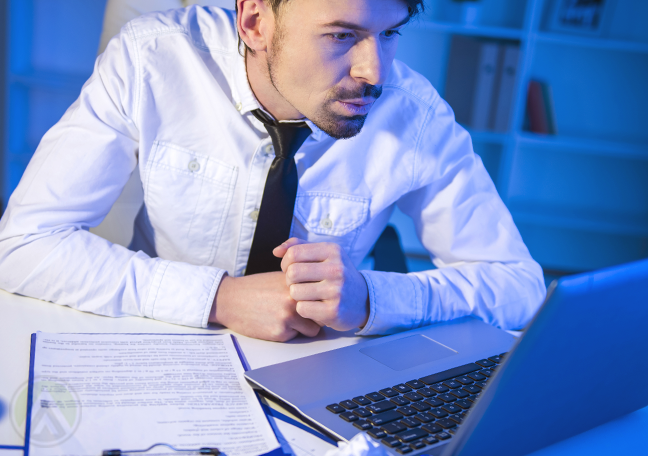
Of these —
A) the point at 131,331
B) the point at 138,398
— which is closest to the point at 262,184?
the point at 131,331

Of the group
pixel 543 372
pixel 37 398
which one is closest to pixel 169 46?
pixel 37 398

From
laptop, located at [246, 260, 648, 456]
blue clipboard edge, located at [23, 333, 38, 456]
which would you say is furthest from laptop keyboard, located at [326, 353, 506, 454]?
blue clipboard edge, located at [23, 333, 38, 456]

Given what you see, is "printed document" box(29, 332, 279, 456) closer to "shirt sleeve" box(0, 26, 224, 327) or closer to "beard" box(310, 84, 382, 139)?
"shirt sleeve" box(0, 26, 224, 327)

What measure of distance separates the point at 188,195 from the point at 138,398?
58cm

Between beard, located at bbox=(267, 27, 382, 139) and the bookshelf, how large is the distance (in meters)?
2.02

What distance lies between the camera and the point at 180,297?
90 cm

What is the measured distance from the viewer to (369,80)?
40.3 inches

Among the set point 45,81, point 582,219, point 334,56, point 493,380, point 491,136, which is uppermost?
point 334,56

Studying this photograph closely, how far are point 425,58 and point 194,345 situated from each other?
2795 mm

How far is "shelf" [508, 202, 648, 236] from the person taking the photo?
307cm

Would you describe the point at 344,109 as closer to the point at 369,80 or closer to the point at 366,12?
the point at 369,80

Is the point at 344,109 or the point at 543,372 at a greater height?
the point at 344,109

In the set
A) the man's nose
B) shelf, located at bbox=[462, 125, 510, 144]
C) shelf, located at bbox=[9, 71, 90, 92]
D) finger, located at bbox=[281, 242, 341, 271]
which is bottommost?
shelf, located at bbox=[462, 125, 510, 144]

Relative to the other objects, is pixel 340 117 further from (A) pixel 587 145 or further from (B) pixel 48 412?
(A) pixel 587 145
